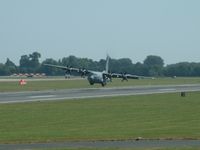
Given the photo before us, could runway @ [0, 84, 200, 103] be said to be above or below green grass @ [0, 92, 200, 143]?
above

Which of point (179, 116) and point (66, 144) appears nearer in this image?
point (66, 144)

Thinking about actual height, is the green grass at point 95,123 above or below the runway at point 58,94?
below

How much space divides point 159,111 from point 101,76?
69674mm

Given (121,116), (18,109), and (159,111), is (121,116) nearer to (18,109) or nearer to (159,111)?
(159,111)

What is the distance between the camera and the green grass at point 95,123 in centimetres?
2553

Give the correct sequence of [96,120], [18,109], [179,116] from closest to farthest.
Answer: [96,120] < [179,116] < [18,109]

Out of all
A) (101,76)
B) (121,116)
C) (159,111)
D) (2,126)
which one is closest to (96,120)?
(121,116)

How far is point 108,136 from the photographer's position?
2523cm

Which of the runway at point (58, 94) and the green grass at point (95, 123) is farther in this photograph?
the runway at point (58, 94)

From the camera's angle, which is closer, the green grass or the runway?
the green grass

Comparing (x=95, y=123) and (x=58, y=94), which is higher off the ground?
(x=58, y=94)

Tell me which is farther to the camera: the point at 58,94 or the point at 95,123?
the point at 58,94

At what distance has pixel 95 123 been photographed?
3153 centimetres

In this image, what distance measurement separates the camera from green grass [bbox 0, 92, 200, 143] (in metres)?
25.5
